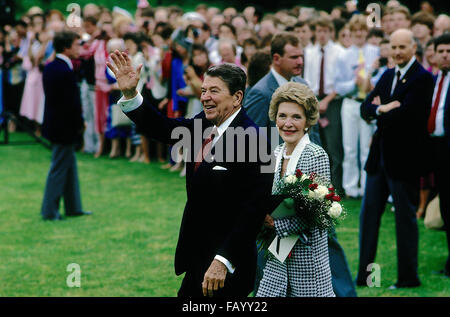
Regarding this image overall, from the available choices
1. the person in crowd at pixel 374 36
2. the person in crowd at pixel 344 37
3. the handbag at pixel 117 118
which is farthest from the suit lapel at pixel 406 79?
the handbag at pixel 117 118

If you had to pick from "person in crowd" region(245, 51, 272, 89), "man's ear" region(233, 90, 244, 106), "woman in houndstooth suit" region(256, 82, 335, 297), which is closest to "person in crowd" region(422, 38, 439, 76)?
"person in crowd" region(245, 51, 272, 89)

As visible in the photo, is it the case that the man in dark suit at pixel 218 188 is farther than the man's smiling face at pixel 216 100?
No

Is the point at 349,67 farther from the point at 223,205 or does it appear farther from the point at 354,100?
Result: the point at 223,205

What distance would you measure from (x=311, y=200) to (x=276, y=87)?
1901 millimetres

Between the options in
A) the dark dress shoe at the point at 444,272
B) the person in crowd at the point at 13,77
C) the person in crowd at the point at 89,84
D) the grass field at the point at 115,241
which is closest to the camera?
the grass field at the point at 115,241

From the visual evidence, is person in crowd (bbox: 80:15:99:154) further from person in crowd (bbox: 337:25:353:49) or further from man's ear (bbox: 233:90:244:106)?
man's ear (bbox: 233:90:244:106)

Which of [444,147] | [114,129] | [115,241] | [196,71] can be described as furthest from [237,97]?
[114,129]

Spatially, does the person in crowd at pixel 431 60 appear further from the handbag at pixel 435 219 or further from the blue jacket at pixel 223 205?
the blue jacket at pixel 223 205

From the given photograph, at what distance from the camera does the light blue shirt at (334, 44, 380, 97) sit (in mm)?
11758

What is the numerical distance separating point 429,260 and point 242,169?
4754mm

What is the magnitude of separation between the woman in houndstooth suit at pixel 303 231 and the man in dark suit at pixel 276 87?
1077 mm

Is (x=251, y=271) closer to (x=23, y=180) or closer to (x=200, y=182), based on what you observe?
(x=200, y=182)

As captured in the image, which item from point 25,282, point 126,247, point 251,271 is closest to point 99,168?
point 126,247

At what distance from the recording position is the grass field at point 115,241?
25.4ft
